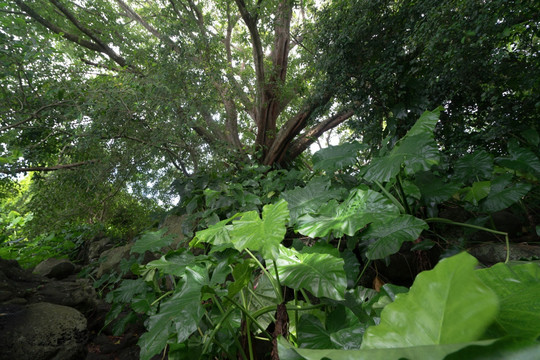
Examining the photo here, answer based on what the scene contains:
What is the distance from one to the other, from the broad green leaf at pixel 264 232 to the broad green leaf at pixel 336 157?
73cm

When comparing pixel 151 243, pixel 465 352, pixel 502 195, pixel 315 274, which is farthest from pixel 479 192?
pixel 151 243

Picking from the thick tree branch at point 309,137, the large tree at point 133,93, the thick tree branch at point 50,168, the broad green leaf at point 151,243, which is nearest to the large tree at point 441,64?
the large tree at point 133,93

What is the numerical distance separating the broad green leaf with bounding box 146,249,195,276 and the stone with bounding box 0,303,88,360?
776 mm

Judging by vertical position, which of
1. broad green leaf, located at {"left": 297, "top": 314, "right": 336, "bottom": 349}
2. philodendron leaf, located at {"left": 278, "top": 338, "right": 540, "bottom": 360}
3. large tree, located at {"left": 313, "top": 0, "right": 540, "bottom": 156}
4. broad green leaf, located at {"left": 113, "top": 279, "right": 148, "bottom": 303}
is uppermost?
large tree, located at {"left": 313, "top": 0, "right": 540, "bottom": 156}

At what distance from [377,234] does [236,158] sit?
3.25 metres

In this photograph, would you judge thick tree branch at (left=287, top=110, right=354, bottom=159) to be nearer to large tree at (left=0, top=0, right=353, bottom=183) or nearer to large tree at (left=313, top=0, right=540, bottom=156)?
large tree at (left=0, top=0, right=353, bottom=183)

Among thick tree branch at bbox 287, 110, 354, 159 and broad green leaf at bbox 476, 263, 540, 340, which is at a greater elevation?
thick tree branch at bbox 287, 110, 354, 159

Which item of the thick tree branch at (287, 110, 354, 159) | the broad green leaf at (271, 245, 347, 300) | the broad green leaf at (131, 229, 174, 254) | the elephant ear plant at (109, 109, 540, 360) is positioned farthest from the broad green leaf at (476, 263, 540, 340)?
the thick tree branch at (287, 110, 354, 159)

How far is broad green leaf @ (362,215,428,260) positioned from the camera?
87 cm

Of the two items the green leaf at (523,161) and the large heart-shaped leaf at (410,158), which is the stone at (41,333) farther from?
the green leaf at (523,161)

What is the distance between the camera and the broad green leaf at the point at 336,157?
4.88 feet

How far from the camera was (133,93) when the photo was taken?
2.60 metres

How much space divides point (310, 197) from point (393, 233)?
19.7 inches

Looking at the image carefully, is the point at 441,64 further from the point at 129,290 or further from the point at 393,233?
the point at 129,290
